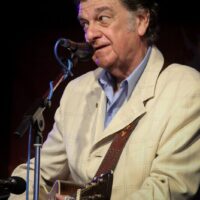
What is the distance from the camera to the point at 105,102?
9.18ft

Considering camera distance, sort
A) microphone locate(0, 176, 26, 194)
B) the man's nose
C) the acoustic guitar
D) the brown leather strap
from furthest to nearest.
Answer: the man's nose → the brown leather strap → the acoustic guitar → microphone locate(0, 176, 26, 194)

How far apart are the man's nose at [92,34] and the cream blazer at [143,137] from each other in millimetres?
326

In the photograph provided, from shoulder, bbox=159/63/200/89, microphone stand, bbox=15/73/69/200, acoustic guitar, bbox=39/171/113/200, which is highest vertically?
shoulder, bbox=159/63/200/89

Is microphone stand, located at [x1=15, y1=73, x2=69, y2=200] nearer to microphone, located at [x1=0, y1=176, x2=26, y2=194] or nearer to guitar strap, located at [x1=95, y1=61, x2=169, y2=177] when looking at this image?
microphone, located at [x1=0, y1=176, x2=26, y2=194]

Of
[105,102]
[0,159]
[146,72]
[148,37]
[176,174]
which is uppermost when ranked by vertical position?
[148,37]

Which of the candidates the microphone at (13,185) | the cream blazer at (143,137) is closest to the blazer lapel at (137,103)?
the cream blazer at (143,137)

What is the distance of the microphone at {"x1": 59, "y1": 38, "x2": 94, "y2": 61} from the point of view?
2.22m

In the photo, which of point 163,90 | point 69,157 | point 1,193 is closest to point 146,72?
point 163,90

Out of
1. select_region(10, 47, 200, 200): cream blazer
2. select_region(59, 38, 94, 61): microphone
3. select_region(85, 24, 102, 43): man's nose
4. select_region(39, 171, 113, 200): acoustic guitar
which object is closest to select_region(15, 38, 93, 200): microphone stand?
select_region(59, 38, 94, 61): microphone

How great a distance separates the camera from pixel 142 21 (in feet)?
9.17

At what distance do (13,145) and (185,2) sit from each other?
175cm

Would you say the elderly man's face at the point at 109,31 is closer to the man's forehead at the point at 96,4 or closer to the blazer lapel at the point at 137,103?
the man's forehead at the point at 96,4

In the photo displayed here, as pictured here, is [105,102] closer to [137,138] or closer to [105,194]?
[137,138]

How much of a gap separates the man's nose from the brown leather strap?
49 centimetres
